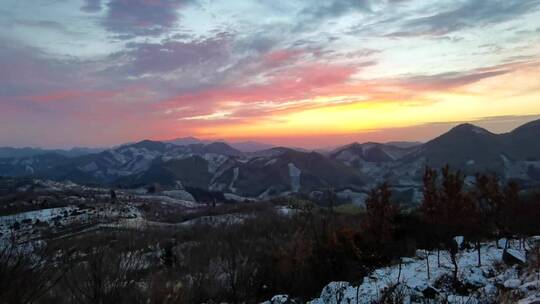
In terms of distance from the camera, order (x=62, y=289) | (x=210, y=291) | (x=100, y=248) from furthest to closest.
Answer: (x=210, y=291), (x=62, y=289), (x=100, y=248)

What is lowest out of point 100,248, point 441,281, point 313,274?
point 313,274

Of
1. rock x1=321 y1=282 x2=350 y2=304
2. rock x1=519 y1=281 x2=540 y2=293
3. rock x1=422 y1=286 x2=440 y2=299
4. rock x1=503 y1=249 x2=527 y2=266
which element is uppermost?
rock x1=519 y1=281 x2=540 y2=293

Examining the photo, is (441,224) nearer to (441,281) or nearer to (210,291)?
(441,281)

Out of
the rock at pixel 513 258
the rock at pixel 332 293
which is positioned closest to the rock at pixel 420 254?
the rock at pixel 332 293

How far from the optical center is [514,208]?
2002 inches

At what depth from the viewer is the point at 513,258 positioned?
3097 centimetres

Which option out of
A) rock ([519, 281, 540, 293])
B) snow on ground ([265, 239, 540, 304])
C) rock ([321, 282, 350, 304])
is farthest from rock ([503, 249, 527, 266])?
rock ([519, 281, 540, 293])

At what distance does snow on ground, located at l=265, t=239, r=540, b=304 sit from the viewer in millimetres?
19222

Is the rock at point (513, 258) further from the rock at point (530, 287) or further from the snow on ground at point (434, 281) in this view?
the rock at point (530, 287)

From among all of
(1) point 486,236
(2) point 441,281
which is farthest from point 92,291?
(1) point 486,236

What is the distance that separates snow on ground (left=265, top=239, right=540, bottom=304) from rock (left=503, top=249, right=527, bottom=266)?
14 cm

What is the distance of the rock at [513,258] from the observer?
29.2 m

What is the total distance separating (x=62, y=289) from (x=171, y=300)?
6.32 metres

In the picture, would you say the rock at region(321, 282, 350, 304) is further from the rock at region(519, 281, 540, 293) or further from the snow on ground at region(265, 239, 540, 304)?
the rock at region(519, 281, 540, 293)
